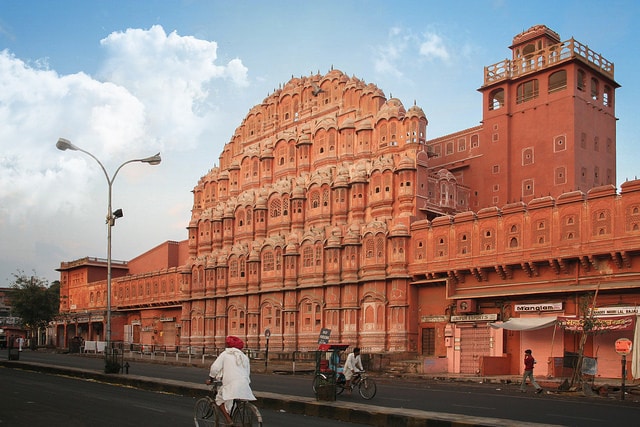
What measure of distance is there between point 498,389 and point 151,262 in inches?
2277

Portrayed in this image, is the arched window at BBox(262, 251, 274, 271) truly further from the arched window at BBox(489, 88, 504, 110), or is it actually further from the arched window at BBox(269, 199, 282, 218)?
the arched window at BBox(489, 88, 504, 110)

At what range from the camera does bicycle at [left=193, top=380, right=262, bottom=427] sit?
11656mm

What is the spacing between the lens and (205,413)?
12.6 meters

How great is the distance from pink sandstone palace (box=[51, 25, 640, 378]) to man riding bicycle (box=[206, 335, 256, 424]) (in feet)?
69.5

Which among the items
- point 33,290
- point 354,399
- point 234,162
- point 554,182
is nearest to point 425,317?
point 554,182

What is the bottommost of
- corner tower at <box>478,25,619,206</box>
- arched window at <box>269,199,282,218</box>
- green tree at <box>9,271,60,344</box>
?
green tree at <box>9,271,60,344</box>

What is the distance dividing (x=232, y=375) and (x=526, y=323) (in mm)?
26405

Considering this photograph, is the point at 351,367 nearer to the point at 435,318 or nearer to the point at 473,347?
the point at 473,347

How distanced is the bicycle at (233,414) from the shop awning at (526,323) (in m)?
24.8

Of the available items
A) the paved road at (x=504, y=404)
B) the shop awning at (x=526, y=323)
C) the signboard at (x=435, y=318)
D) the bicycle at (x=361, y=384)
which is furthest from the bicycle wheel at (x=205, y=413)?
Result: the signboard at (x=435, y=318)

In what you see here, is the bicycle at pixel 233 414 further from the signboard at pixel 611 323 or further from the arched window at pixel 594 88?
the arched window at pixel 594 88

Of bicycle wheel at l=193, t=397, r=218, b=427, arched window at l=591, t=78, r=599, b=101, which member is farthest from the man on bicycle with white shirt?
arched window at l=591, t=78, r=599, b=101

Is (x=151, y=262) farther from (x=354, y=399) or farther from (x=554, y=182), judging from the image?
(x=354, y=399)

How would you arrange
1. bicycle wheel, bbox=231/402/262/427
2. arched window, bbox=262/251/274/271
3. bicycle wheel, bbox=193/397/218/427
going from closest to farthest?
bicycle wheel, bbox=231/402/262/427
bicycle wheel, bbox=193/397/218/427
arched window, bbox=262/251/274/271
